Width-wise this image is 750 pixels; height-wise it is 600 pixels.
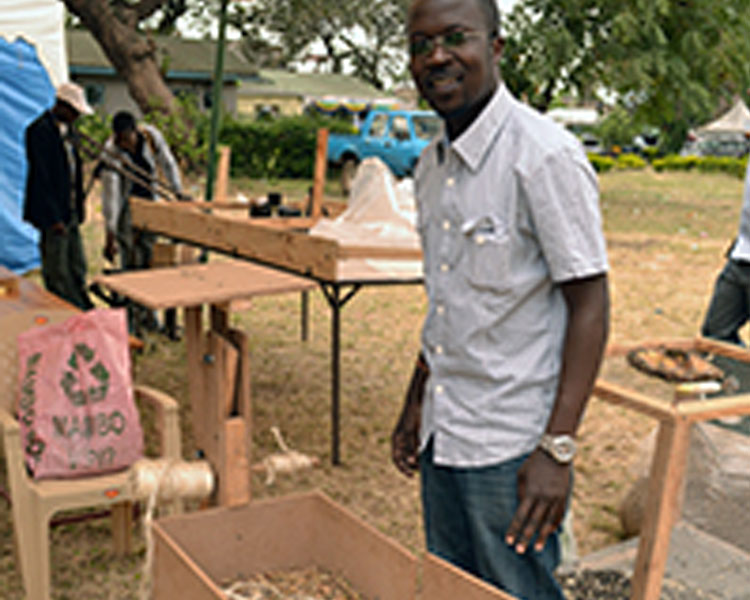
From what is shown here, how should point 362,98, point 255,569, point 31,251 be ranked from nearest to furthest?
point 255,569 → point 31,251 → point 362,98

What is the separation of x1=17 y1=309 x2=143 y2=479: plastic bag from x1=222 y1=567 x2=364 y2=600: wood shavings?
0.99 meters

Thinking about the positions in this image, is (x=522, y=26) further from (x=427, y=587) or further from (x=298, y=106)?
(x=298, y=106)

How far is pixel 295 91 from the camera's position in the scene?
41281 mm

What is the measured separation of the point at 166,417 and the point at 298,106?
41.6 m

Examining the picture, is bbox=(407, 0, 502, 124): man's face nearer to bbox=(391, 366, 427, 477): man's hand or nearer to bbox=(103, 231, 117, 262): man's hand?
bbox=(391, 366, 427, 477): man's hand

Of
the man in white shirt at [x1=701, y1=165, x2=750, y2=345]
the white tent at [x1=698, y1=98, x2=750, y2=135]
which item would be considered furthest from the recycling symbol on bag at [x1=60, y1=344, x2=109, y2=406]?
the white tent at [x1=698, y1=98, x2=750, y2=135]

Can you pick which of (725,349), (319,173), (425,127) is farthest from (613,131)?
(725,349)

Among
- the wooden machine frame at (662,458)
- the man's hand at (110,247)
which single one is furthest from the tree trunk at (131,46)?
the wooden machine frame at (662,458)

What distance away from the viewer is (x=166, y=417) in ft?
11.1

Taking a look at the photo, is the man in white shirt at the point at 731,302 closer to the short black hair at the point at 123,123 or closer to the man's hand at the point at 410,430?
the man's hand at the point at 410,430

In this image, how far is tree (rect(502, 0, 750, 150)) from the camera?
512 inches

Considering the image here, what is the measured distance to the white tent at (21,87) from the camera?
423 cm

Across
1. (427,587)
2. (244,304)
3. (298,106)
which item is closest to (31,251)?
(244,304)

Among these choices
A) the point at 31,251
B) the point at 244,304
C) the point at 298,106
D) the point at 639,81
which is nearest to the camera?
the point at 244,304
